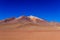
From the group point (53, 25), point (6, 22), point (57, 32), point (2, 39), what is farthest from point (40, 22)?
point (2, 39)

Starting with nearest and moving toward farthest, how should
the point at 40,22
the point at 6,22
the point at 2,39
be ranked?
the point at 2,39
the point at 6,22
the point at 40,22

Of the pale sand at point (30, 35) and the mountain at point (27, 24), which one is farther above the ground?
the mountain at point (27, 24)

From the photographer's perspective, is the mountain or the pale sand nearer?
the pale sand

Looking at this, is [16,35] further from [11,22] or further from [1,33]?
[11,22]

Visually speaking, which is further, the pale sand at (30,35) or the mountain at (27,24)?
the mountain at (27,24)

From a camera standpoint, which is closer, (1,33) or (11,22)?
(1,33)

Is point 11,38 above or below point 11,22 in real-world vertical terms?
below

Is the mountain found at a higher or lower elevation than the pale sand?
higher

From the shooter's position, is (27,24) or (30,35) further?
(27,24)
